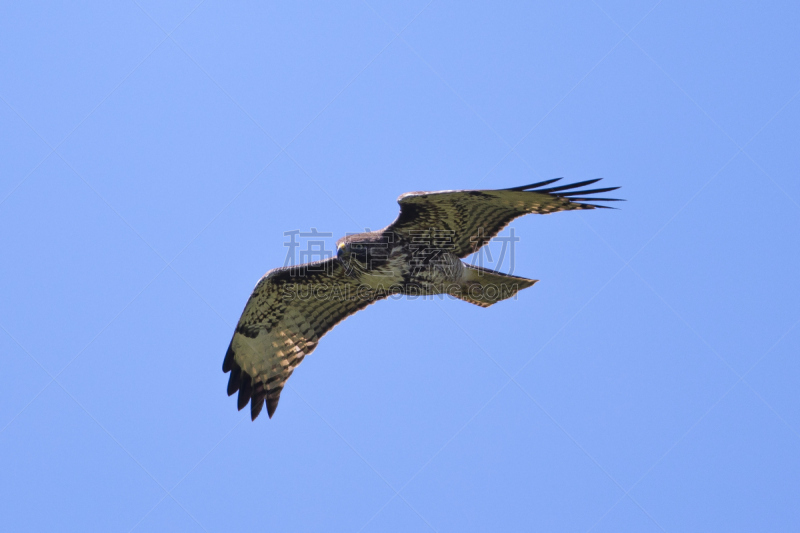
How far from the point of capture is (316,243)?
8.94m

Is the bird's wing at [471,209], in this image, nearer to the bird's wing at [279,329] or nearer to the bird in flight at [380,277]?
the bird in flight at [380,277]

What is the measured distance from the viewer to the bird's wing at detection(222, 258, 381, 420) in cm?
827

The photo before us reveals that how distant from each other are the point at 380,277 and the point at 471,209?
4.04 ft

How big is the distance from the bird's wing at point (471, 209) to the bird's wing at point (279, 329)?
52.3 inches

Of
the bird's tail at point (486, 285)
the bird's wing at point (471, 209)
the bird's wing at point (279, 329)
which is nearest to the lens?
the bird's wing at point (471, 209)

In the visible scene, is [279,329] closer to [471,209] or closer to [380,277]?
[380,277]

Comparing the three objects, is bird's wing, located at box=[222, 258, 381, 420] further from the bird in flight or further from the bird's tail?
the bird's tail

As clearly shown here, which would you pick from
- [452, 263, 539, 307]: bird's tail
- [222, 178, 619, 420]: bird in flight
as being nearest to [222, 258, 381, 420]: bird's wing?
[222, 178, 619, 420]: bird in flight

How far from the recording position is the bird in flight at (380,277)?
7043 millimetres

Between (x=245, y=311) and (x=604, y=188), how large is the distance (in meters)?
4.34

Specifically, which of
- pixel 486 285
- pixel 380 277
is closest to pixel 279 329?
pixel 380 277

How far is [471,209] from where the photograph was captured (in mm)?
7203

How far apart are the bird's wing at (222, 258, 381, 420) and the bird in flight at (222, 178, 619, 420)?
0.01m

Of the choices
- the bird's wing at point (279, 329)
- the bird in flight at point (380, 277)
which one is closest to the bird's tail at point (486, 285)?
the bird in flight at point (380, 277)
